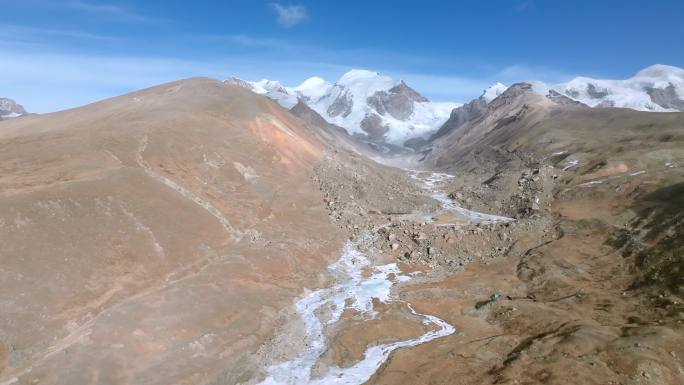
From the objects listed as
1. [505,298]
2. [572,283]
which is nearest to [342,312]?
[505,298]

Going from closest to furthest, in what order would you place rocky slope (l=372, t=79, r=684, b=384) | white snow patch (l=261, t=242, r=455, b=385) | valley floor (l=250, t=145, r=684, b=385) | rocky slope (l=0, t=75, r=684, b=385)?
rocky slope (l=372, t=79, r=684, b=384) → valley floor (l=250, t=145, r=684, b=385) → rocky slope (l=0, t=75, r=684, b=385) → white snow patch (l=261, t=242, r=455, b=385)

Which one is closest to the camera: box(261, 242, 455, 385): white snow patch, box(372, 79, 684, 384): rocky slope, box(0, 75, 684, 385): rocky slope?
box(372, 79, 684, 384): rocky slope

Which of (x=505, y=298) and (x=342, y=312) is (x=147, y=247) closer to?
(x=342, y=312)

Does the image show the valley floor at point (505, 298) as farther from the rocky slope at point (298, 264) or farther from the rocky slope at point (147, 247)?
the rocky slope at point (147, 247)

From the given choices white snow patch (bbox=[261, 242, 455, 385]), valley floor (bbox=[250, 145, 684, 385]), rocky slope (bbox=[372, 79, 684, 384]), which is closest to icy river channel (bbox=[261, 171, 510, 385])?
white snow patch (bbox=[261, 242, 455, 385])

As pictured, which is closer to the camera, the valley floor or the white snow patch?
the valley floor

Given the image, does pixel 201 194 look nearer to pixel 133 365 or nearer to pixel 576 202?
pixel 133 365

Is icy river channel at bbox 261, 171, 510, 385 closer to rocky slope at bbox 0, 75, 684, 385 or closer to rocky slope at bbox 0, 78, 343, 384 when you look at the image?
rocky slope at bbox 0, 75, 684, 385

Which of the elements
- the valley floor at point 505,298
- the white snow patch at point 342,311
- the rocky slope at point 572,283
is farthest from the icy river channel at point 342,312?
the rocky slope at point 572,283

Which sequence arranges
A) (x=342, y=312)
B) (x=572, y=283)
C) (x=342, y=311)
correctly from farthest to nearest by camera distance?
(x=572, y=283) < (x=342, y=311) < (x=342, y=312)

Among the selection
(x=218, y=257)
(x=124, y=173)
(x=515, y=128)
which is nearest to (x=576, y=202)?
(x=218, y=257)

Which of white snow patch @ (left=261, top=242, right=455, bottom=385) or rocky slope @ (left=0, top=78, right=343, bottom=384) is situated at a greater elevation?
rocky slope @ (left=0, top=78, right=343, bottom=384)
